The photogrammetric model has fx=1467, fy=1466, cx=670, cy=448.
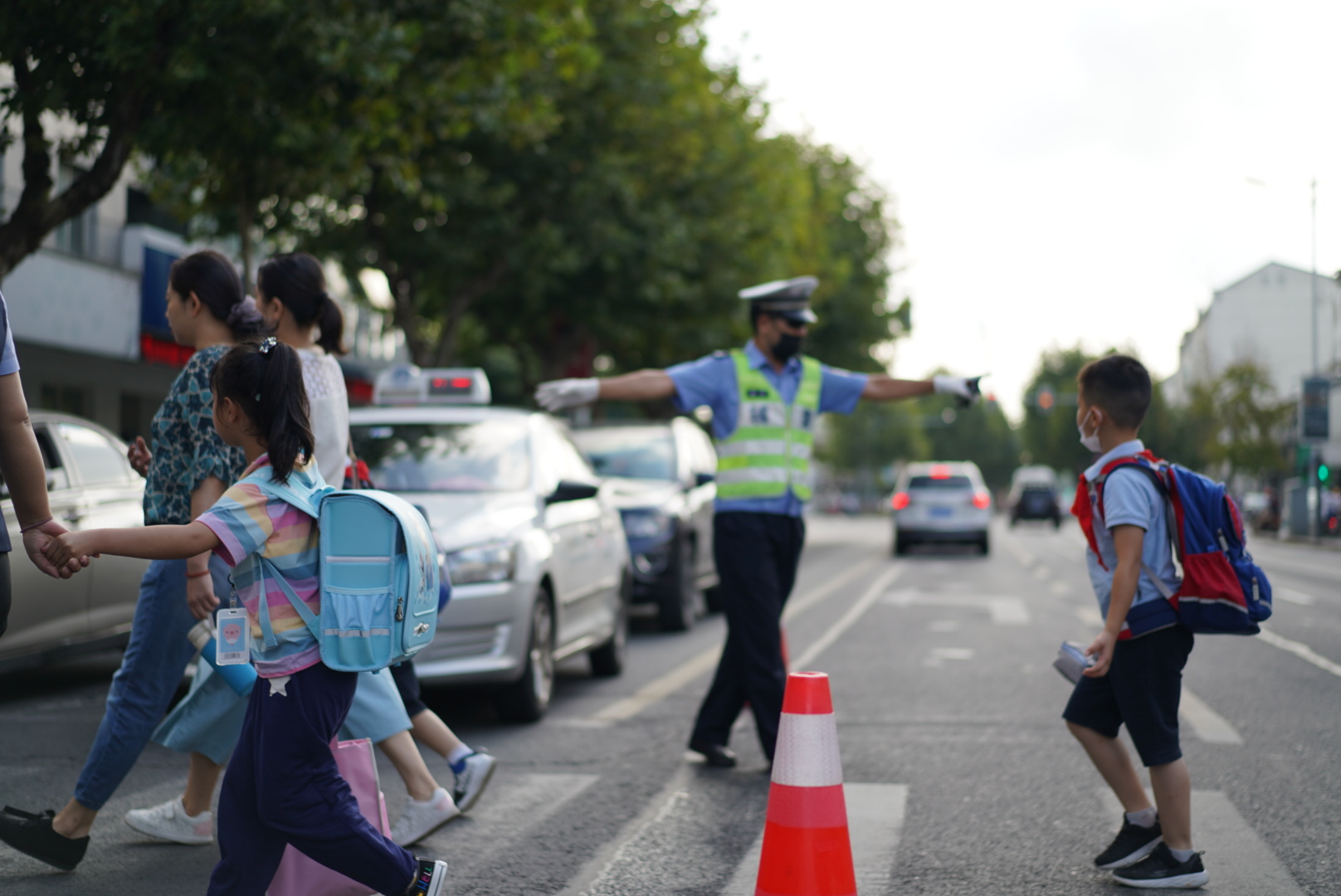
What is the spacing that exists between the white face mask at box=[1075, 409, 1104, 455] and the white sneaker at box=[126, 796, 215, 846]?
3045 mm

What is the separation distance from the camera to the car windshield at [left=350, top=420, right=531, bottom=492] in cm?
772

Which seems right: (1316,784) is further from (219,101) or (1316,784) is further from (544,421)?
(219,101)

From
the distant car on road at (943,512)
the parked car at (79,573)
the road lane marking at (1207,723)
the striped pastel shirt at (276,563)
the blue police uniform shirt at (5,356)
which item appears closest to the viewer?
the striped pastel shirt at (276,563)

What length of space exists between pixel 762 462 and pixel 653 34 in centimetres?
1768

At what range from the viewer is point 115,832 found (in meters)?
4.93

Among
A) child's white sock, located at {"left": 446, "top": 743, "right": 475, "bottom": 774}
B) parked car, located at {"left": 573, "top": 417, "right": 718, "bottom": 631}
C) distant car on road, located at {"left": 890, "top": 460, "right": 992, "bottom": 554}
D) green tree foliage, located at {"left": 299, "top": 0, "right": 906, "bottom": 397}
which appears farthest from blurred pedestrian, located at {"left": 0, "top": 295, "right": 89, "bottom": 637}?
distant car on road, located at {"left": 890, "top": 460, "right": 992, "bottom": 554}

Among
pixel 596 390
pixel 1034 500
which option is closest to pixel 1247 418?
pixel 1034 500

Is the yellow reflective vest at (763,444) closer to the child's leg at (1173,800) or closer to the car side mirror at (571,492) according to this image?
the car side mirror at (571,492)

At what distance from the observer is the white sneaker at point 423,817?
473 centimetres

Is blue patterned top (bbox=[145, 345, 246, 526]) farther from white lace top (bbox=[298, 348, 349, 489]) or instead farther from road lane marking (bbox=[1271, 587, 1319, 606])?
road lane marking (bbox=[1271, 587, 1319, 606])

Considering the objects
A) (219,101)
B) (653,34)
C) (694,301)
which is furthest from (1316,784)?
(694,301)

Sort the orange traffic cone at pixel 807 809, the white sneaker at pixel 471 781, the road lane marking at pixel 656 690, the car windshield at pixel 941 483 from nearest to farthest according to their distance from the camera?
1. the orange traffic cone at pixel 807 809
2. the white sneaker at pixel 471 781
3. the road lane marking at pixel 656 690
4. the car windshield at pixel 941 483

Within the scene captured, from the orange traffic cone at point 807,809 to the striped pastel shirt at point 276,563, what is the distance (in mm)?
1266

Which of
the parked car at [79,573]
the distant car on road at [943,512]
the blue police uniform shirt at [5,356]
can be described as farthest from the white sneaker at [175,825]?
the distant car on road at [943,512]
